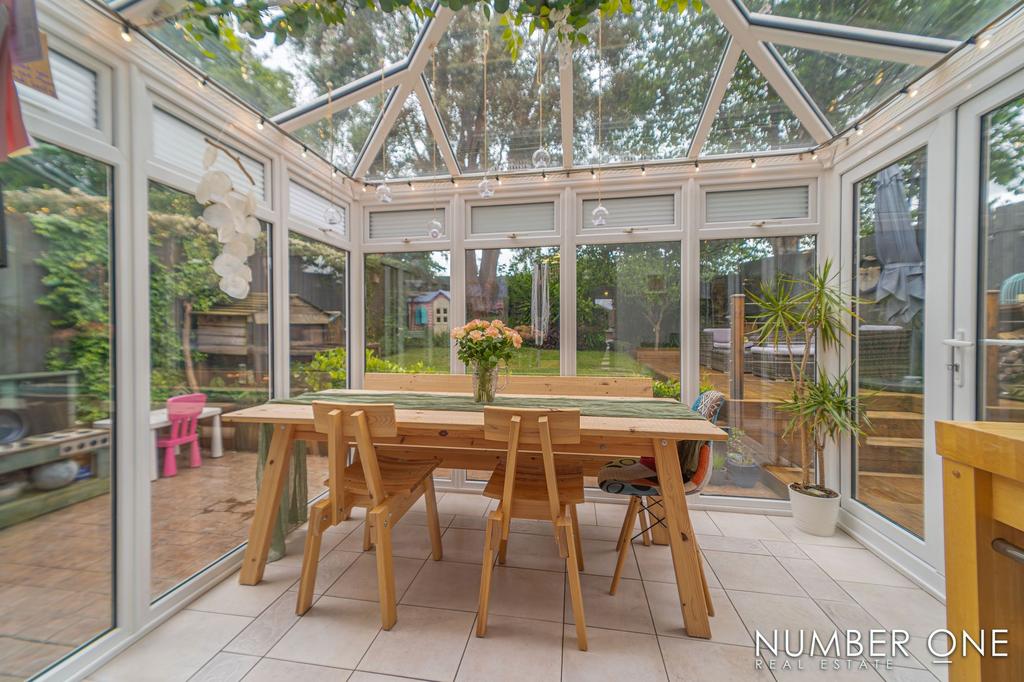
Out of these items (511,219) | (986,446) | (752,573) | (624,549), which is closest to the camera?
(986,446)

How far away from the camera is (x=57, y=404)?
1455mm

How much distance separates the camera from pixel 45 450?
4.66 ft

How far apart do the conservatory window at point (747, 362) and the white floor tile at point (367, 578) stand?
2249mm

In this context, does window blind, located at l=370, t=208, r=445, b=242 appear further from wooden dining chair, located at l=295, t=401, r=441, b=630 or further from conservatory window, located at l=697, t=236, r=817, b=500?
conservatory window, located at l=697, t=236, r=817, b=500

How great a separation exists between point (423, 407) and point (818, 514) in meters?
2.65

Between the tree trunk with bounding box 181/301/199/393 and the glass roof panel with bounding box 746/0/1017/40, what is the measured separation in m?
3.29

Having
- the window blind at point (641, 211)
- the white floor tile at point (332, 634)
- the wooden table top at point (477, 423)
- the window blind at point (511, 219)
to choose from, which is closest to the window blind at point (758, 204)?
the window blind at point (641, 211)

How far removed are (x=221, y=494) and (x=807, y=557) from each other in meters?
3.48

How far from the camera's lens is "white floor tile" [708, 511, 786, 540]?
8.40 feet

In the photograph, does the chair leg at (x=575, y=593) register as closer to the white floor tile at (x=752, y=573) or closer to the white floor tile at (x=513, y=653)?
the white floor tile at (x=513, y=653)

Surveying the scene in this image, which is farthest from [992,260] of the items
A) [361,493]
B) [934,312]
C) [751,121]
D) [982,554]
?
[361,493]

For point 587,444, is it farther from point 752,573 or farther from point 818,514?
point 818,514

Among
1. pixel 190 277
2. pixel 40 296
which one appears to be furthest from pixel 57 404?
pixel 190 277

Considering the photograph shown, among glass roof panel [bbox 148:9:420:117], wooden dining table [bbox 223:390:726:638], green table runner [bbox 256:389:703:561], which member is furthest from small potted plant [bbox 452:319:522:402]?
glass roof panel [bbox 148:9:420:117]
